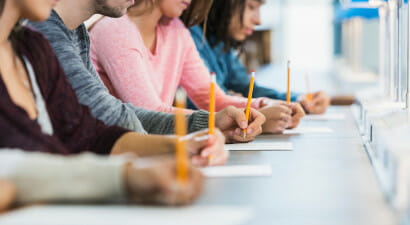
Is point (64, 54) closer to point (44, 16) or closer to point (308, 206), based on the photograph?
point (44, 16)

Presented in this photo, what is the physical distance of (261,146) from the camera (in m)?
1.21

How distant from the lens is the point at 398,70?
1657 millimetres

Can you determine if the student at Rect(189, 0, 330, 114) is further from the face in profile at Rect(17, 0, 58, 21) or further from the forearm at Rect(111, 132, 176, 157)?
the face in profile at Rect(17, 0, 58, 21)

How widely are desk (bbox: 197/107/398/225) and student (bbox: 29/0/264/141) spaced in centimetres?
16

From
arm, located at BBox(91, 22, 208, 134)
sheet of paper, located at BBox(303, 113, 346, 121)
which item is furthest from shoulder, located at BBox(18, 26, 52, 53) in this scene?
sheet of paper, located at BBox(303, 113, 346, 121)

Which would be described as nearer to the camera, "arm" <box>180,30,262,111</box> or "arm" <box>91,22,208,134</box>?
"arm" <box>91,22,208,134</box>

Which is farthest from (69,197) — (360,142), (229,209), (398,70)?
(398,70)

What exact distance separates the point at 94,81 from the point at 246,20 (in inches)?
48.9

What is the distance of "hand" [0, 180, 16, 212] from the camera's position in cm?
63

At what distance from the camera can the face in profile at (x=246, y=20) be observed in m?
2.26

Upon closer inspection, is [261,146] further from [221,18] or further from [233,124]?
[221,18]

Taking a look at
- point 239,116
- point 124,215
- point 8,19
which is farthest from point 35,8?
point 239,116

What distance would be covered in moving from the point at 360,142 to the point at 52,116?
0.67 metres

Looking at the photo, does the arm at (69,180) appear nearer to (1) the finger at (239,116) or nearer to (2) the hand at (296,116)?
(1) the finger at (239,116)
